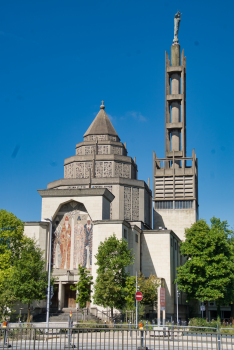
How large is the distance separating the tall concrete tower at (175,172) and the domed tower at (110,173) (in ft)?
14.1

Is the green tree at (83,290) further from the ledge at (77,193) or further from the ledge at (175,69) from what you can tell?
the ledge at (175,69)

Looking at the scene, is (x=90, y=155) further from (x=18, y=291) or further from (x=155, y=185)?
(x=18, y=291)

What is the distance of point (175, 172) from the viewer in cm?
7462

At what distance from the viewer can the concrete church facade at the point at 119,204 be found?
4884cm

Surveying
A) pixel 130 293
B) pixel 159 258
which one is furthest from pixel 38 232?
pixel 159 258

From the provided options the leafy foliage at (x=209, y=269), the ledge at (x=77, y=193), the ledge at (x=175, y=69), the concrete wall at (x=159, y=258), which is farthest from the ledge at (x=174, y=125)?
the ledge at (x=77, y=193)

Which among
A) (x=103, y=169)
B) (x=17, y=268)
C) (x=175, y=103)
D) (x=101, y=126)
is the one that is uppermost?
(x=175, y=103)

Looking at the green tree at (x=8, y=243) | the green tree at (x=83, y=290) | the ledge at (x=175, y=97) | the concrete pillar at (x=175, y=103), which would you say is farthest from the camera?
the ledge at (x=175, y=97)

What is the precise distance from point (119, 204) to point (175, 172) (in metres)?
16.9

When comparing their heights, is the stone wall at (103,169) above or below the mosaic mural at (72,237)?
above

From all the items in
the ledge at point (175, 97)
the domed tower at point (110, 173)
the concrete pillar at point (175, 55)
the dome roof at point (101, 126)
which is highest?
the concrete pillar at point (175, 55)

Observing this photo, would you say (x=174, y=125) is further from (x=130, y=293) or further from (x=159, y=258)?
(x=130, y=293)

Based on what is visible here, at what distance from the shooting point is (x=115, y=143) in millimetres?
66625

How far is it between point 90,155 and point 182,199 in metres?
17.7
